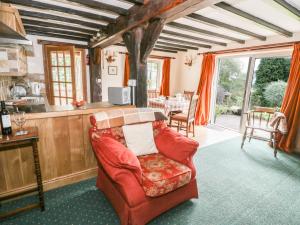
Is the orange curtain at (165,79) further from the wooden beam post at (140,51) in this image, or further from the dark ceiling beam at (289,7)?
the dark ceiling beam at (289,7)

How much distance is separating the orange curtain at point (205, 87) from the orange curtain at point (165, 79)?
121 cm

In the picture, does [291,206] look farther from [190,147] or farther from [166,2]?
[166,2]

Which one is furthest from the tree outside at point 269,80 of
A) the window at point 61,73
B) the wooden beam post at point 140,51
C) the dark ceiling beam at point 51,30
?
the window at point 61,73

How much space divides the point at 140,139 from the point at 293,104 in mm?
3189

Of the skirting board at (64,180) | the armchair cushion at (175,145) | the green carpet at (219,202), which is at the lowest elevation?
the green carpet at (219,202)

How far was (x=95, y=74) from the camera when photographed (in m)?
4.65

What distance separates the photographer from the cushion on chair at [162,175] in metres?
1.45

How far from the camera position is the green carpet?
1.62 m

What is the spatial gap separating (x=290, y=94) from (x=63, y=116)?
13.0 ft

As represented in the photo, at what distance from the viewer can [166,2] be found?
6.11 feet

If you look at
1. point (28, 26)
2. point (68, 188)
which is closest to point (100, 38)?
point (28, 26)

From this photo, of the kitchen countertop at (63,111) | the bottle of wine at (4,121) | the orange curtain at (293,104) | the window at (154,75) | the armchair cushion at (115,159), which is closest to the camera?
the armchair cushion at (115,159)

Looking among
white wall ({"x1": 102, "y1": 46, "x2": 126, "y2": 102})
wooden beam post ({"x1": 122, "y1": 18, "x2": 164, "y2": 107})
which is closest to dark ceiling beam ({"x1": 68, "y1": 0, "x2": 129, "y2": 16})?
wooden beam post ({"x1": 122, "y1": 18, "x2": 164, "y2": 107})

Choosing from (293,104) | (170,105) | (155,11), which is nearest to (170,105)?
(170,105)
